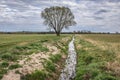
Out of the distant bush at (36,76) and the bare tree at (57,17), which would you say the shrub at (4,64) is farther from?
the bare tree at (57,17)

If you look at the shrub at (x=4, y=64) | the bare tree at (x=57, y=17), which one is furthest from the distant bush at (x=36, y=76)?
the bare tree at (x=57, y=17)

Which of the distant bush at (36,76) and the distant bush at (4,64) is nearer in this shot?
the distant bush at (36,76)

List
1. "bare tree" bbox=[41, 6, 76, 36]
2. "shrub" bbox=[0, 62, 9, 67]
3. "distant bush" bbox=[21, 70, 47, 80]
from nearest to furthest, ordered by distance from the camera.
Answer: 1. "distant bush" bbox=[21, 70, 47, 80]
2. "shrub" bbox=[0, 62, 9, 67]
3. "bare tree" bbox=[41, 6, 76, 36]

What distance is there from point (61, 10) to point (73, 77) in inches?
3568

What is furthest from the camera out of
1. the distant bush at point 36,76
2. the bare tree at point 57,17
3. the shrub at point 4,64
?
the bare tree at point 57,17

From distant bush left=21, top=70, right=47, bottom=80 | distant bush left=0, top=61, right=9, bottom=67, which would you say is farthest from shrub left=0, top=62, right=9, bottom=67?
distant bush left=21, top=70, right=47, bottom=80

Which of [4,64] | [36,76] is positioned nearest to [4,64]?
[4,64]

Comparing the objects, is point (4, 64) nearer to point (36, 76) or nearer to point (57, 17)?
point (36, 76)

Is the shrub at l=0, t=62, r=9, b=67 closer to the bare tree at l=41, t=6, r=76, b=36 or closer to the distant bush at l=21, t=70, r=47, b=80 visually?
the distant bush at l=21, t=70, r=47, b=80

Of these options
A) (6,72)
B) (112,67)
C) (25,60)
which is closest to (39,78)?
(6,72)

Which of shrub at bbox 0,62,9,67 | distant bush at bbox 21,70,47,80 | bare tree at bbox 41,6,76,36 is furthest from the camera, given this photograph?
bare tree at bbox 41,6,76,36

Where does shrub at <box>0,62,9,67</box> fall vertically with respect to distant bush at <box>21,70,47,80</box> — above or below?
above

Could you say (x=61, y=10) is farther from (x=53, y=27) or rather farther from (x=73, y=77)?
(x=73, y=77)

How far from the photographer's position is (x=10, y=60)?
68.0 feet
